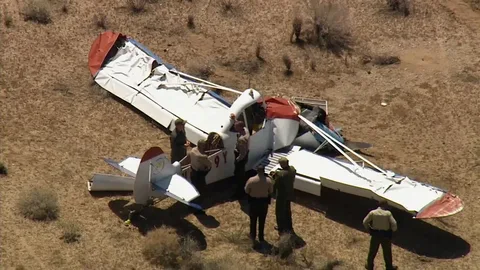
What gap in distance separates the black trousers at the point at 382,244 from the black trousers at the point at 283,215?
1.79 metres

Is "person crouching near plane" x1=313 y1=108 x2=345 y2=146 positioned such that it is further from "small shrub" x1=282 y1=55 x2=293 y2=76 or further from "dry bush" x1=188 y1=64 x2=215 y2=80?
"dry bush" x1=188 y1=64 x2=215 y2=80

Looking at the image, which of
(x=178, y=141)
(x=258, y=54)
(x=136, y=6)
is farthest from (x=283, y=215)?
(x=136, y=6)

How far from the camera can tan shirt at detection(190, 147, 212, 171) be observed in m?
16.0

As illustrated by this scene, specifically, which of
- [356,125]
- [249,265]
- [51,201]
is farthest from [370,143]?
[51,201]

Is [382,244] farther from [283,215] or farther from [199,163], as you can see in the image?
[199,163]

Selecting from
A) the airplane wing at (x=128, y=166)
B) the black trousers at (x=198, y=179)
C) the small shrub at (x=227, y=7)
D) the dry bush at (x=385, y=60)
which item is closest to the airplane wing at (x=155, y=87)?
the black trousers at (x=198, y=179)

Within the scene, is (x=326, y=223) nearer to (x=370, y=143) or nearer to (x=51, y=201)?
(x=370, y=143)

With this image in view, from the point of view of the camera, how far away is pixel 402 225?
53.3 ft

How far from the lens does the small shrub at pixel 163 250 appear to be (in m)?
14.3

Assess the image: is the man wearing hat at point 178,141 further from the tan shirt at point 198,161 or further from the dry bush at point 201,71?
the dry bush at point 201,71

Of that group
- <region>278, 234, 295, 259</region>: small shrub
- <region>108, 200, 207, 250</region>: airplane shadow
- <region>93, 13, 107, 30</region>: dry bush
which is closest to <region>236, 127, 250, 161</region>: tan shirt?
<region>108, 200, 207, 250</region>: airplane shadow

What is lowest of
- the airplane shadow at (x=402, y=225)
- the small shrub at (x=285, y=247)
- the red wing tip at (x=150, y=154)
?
the airplane shadow at (x=402, y=225)

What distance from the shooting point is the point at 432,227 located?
1623 centimetres

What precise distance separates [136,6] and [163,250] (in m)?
12.5
